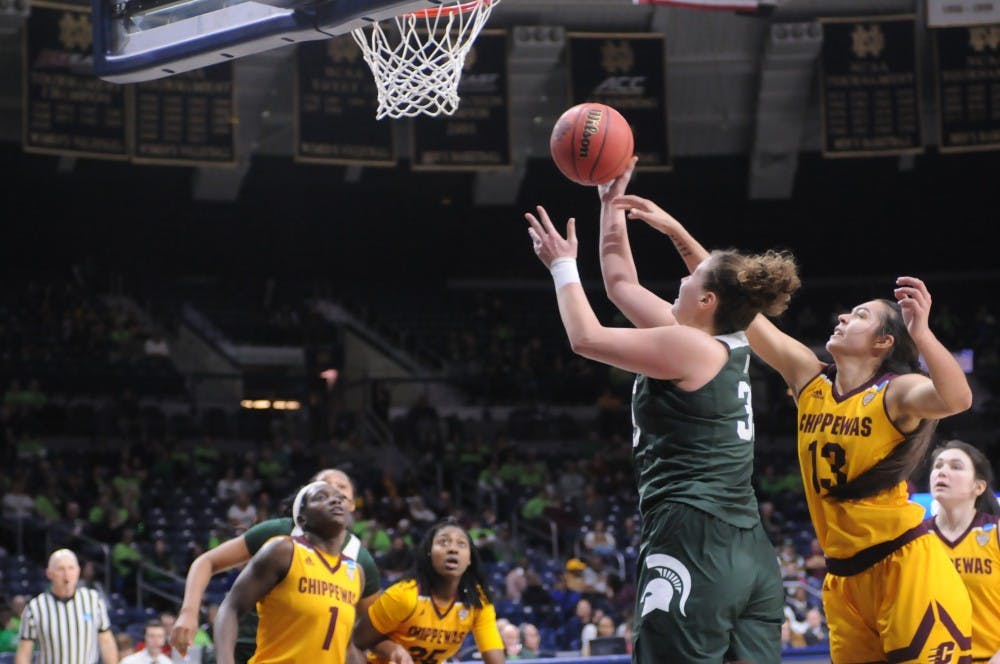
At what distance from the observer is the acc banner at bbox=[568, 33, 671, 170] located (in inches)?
707

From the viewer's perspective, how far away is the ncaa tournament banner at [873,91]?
17766 millimetres

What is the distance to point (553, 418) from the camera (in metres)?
20.5

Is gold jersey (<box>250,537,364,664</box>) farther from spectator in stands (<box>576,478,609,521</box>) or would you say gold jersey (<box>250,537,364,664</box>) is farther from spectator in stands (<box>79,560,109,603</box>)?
spectator in stands (<box>576,478,609,521</box>)

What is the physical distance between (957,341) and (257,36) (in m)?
18.2

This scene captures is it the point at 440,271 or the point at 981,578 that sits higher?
the point at 440,271

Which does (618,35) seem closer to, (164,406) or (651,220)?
(164,406)

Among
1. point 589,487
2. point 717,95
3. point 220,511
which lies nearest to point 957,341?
point 717,95

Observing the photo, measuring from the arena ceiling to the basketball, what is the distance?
46.4ft

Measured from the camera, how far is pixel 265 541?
582 cm

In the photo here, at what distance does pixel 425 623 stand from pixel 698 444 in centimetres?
253

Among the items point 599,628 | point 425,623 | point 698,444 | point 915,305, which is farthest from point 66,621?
point 915,305

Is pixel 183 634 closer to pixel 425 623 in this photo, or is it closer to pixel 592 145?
pixel 425 623

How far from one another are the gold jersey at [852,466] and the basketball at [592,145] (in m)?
1.06

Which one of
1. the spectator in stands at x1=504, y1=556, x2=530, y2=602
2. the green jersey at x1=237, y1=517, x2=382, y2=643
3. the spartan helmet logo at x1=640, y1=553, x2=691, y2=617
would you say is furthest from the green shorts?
A: the spectator in stands at x1=504, y1=556, x2=530, y2=602
